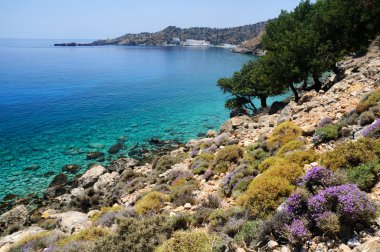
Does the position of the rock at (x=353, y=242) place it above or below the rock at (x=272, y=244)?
above

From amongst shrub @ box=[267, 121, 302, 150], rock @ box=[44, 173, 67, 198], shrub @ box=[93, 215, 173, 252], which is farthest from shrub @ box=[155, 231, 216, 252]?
rock @ box=[44, 173, 67, 198]

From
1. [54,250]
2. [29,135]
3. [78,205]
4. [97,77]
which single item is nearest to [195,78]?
[97,77]

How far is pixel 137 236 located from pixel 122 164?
24.1 m

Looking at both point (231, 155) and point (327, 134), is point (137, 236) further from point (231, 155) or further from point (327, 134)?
point (327, 134)

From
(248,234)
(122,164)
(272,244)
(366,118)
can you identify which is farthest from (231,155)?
(122,164)

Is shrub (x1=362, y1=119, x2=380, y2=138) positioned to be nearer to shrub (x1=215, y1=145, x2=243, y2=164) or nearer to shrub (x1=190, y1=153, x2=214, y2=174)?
shrub (x1=215, y1=145, x2=243, y2=164)

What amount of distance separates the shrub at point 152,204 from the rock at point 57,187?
18.0 m

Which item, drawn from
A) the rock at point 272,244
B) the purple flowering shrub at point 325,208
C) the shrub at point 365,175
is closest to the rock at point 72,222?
the rock at point 272,244

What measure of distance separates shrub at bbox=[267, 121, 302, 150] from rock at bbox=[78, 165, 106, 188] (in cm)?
2036

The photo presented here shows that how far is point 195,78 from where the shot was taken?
4021 inches

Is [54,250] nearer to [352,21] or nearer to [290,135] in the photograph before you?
[290,135]

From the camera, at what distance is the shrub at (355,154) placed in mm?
10000

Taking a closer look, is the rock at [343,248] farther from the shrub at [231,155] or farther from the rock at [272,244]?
the shrub at [231,155]

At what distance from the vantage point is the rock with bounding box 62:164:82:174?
34675 mm
